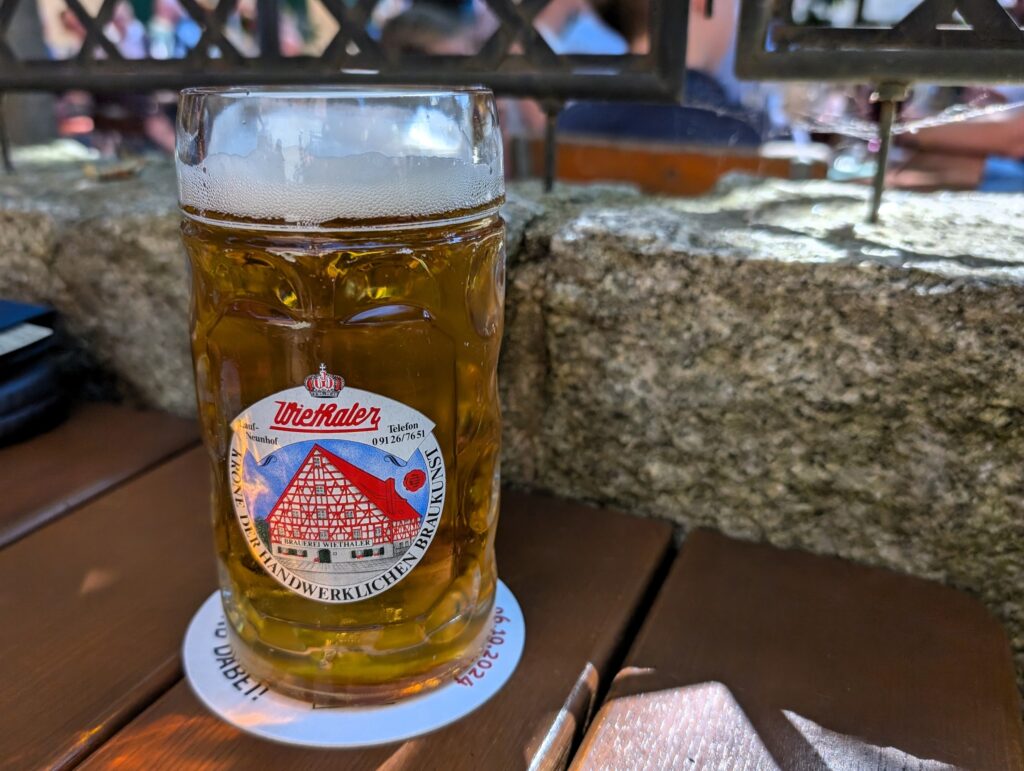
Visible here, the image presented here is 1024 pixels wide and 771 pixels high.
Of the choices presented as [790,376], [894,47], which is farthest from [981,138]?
[790,376]

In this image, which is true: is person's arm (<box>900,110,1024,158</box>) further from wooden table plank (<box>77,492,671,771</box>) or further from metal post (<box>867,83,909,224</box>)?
wooden table plank (<box>77,492,671,771</box>)

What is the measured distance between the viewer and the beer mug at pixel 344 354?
0.53 m

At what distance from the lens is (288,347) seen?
0.55 m

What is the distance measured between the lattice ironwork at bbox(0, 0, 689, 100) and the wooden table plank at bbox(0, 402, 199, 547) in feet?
1.42

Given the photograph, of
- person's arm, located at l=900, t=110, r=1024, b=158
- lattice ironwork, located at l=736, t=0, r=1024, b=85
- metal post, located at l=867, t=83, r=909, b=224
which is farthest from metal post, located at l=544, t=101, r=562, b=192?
person's arm, located at l=900, t=110, r=1024, b=158

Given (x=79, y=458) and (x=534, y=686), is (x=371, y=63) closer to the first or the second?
(x=79, y=458)

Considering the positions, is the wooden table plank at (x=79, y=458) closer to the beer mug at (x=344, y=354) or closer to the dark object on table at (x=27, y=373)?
Answer: the dark object on table at (x=27, y=373)

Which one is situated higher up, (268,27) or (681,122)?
(268,27)

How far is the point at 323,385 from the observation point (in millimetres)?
543

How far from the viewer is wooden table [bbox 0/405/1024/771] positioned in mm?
576

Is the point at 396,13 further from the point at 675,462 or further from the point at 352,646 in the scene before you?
the point at 352,646

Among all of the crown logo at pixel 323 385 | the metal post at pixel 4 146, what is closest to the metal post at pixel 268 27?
the metal post at pixel 4 146

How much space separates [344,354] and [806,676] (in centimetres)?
45

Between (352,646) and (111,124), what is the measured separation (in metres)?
3.10
